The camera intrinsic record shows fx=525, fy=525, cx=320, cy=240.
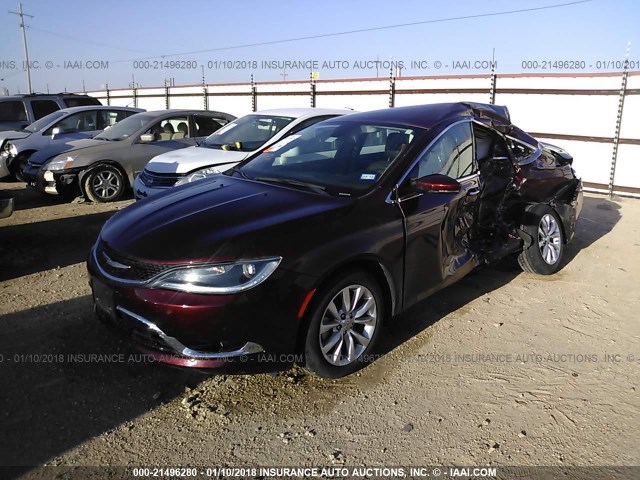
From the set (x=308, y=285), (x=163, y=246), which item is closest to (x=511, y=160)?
(x=308, y=285)

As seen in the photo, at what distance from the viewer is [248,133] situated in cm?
749

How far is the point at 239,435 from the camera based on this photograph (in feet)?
9.39

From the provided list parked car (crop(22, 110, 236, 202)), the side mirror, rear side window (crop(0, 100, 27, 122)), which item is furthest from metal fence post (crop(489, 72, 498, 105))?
rear side window (crop(0, 100, 27, 122))

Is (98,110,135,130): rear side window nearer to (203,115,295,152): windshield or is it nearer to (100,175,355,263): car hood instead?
(203,115,295,152): windshield

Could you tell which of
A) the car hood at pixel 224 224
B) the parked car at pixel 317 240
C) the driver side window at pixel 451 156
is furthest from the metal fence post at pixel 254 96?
the car hood at pixel 224 224

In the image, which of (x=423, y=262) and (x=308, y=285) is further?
(x=423, y=262)

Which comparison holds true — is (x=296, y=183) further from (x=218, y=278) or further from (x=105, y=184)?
(x=105, y=184)

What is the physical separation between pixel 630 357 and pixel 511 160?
80.2 inches

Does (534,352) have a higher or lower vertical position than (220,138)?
lower

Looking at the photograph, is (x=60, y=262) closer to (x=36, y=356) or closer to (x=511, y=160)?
(x=36, y=356)

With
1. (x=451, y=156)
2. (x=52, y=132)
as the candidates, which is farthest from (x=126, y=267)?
(x=52, y=132)

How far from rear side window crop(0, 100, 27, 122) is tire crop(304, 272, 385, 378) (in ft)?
38.8

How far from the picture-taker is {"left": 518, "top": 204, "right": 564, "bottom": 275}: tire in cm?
507

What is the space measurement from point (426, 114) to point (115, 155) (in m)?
6.23
